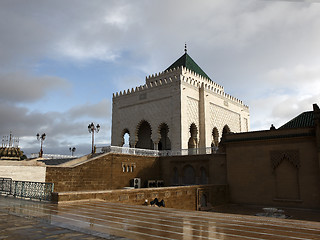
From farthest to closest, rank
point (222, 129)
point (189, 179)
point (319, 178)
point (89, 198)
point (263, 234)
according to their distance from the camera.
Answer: point (222, 129) → point (189, 179) → point (319, 178) → point (89, 198) → point (263, 234)

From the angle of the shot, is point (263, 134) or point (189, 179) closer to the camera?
point (263, 134)

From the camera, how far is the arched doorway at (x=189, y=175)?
1928 cm

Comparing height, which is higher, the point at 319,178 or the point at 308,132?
the point at 308,132

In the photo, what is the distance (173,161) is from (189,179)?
1.86 metres

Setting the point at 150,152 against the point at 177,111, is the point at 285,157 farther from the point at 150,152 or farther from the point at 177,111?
the point at 177,111

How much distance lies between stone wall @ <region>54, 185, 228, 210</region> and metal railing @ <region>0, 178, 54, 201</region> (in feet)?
1.75

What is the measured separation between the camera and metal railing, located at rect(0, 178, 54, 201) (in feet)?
25.6

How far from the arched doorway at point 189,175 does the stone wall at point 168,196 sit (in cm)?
327

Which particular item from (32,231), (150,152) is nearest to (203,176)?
(150,152)

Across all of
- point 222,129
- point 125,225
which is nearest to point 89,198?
point 125,225

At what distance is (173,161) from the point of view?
20234mm

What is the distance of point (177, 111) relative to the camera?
22766 millimetres

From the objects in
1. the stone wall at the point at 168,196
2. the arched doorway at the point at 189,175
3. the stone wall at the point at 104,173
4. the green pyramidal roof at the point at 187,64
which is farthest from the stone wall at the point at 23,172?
the green pyramidal roof at the point at 187,64

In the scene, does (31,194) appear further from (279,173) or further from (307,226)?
(279,173)
